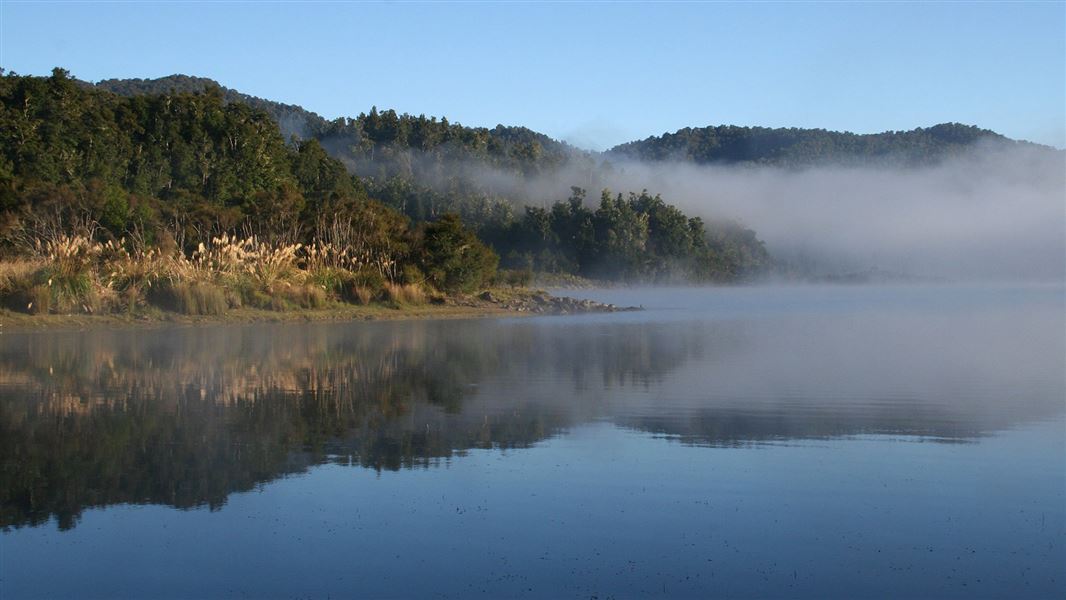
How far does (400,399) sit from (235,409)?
72.9 inches

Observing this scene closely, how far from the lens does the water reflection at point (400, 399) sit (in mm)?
8602

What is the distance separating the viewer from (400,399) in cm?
1230

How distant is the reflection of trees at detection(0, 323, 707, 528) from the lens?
26.6 ft

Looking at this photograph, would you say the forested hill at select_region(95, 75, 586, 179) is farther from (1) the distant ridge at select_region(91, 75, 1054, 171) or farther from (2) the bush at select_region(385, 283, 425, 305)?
(2) the bush at select_region(385, 283, 425, 305)

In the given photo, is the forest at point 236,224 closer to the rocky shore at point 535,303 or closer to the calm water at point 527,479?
the rocky shore at point 535,303

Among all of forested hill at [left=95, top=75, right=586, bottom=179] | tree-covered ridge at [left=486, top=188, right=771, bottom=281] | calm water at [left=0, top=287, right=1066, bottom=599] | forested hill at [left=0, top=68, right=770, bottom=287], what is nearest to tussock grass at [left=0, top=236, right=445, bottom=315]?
forested hill at [left=0, top=68, right=770, bottom=287]

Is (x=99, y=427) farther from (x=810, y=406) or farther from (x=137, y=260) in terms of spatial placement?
(x=137, y=260)

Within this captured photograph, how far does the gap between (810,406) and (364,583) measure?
729 cm

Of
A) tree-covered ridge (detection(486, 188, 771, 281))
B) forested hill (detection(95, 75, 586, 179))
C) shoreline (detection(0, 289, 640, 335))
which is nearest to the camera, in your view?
shoreline (detection(0, 289, 640, 335))

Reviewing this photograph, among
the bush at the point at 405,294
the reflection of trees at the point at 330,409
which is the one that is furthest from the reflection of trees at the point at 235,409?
the bush at the point at 405,294

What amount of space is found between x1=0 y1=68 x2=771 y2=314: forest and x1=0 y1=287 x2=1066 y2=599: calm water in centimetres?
1026

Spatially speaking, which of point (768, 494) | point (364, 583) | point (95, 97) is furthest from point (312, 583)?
point (95, 97)

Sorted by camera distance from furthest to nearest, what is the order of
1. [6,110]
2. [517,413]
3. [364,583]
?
[6,110] < [517,413] < [364,583]

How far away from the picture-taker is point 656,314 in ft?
112
